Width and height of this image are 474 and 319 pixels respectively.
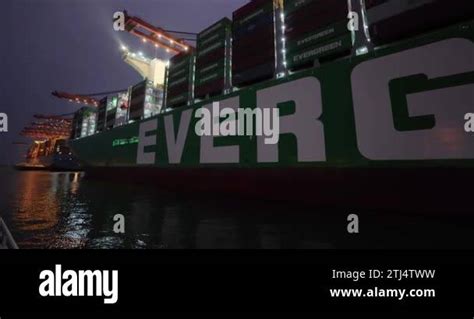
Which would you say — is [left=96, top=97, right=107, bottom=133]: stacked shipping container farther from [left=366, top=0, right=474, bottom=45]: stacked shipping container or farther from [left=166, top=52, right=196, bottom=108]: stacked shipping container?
[left=366, top=0, right=474, bottom=45]: stacked shipping container

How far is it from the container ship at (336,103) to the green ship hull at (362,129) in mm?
23

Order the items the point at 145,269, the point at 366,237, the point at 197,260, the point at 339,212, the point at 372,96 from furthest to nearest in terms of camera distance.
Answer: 1. the point at 372,96
2. the point at 339,212
3. the point at 366,237
4. the point at 197,260
5. the point at 145,269

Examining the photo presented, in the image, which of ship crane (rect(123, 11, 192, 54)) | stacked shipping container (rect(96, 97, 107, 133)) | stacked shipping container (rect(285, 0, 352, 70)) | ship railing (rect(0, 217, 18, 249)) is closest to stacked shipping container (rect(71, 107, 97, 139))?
stacked shipping container (rect(96, 97, 107, 133))

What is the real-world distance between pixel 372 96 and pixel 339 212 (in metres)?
2.90

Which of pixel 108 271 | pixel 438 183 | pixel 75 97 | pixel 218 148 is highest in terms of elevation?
pixel 75 97

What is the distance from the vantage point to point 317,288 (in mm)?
1944

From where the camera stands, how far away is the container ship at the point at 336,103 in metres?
4.61

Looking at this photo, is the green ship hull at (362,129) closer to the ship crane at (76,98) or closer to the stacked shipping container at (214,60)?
the stacked shipping container at (214,60)

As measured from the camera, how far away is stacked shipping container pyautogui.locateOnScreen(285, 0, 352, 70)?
6430mm

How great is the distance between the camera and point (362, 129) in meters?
5.64

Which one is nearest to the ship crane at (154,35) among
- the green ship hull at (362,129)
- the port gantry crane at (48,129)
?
the green ship hull at (362,129)

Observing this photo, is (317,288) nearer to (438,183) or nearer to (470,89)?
(438,183)

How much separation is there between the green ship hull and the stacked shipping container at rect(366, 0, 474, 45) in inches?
10.1

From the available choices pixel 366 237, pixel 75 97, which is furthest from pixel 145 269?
pixel 75 97
